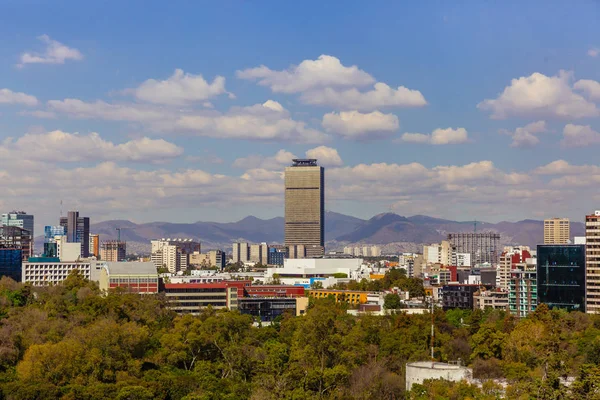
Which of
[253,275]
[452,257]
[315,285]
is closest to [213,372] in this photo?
[315,285]

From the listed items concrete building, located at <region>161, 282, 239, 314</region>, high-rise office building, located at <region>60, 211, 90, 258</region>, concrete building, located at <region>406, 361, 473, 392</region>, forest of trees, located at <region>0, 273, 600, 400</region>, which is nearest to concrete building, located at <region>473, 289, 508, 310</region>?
forest of trees, located at <region>0, 273, 600, 400</region>

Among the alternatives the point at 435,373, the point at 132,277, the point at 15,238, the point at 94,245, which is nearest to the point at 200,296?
the point at 132,277

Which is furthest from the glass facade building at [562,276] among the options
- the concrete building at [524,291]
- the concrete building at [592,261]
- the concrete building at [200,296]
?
the concrete building at [200,296]

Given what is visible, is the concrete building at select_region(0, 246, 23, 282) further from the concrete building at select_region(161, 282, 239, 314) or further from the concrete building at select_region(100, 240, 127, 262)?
the concrete building at select_region(100, 240, 127, 262)

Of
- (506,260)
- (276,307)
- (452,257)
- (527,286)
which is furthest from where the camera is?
(452,257)

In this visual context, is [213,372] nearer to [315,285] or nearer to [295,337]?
[295,337]

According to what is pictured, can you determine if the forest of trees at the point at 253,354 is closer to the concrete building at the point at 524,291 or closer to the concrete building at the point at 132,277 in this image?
the concrete building at the point at 524,291
